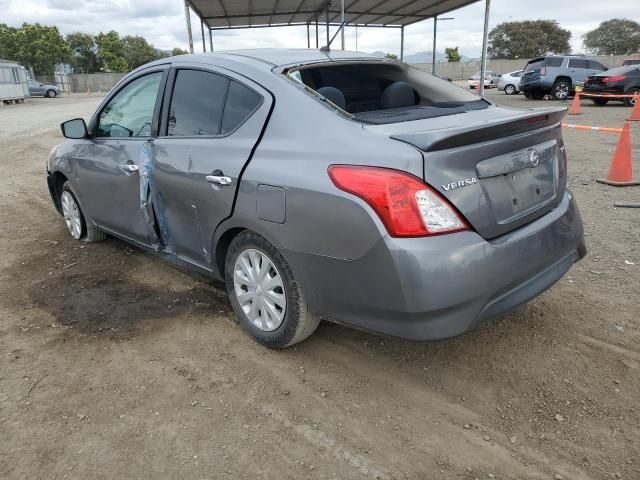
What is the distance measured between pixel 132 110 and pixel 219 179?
1468 millimetres

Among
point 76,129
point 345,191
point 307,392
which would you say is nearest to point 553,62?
point 76,129

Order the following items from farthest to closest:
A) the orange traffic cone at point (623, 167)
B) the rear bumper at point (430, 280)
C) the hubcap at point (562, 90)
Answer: the hubcap at point (562, 90) → the orange traffic cone at point (623, 167) → the rear bumper at point (430, 280)

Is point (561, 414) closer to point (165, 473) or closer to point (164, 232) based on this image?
point (165, 473)

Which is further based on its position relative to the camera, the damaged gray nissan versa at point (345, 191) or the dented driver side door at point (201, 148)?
the dented driver side door at point (201, 148)

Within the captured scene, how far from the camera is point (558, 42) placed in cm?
7162

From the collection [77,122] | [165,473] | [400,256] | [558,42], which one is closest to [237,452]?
[165,473]

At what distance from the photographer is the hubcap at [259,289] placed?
276cm

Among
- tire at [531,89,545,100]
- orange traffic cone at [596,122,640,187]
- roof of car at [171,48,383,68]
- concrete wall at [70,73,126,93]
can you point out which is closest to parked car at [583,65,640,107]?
tire at [531,89,545,100]

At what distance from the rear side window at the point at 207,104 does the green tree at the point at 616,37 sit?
284 ft

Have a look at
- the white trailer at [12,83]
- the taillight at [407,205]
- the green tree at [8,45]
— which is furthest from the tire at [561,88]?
the green tree at [8,45]

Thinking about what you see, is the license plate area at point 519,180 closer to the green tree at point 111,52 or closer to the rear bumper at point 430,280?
the rear bumper at point 430,280

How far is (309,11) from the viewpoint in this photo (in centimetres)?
1480

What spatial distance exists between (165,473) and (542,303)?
2569 mm

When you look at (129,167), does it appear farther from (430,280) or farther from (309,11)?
(309,11)
